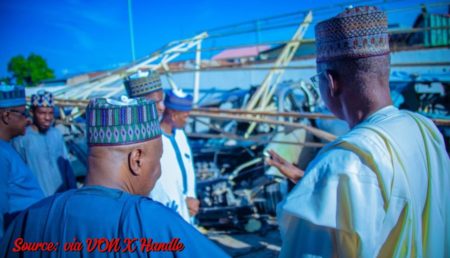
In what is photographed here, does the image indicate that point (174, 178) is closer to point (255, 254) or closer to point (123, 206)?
point (123, 206)

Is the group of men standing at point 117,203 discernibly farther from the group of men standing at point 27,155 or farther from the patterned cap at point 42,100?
the patterned cap at point 42,100

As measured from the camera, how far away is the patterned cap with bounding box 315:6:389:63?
45.6 inches

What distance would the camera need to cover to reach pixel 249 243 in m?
4.50

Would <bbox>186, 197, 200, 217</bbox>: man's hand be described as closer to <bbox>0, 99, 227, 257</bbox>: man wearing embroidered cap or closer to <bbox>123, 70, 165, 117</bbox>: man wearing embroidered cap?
<bbox>123, 70, 165, 117</bbox>: man wearing embroidered cap

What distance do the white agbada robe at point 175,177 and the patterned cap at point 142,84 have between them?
1.57 feet

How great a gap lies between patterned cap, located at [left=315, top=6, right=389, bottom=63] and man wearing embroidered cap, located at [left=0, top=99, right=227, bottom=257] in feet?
2.71

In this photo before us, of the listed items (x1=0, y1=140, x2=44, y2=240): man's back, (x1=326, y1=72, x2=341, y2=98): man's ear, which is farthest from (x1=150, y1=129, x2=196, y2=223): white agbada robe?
A: (x1=326, y1=72, x2=341, y2=98): man's ear

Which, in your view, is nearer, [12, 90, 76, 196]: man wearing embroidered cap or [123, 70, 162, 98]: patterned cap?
[123, 70, 162, 98]: patterned cap

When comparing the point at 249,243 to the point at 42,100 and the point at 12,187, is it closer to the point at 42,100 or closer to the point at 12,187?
the point at 12,187

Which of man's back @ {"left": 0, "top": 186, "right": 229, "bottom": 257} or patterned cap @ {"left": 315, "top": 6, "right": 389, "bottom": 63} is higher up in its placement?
patterned cap @ {"left": 315, "top": 6, "right": 389, "bottom": 63}

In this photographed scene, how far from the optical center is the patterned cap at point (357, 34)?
1159mm

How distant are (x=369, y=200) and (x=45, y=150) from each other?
A: 3925 mm

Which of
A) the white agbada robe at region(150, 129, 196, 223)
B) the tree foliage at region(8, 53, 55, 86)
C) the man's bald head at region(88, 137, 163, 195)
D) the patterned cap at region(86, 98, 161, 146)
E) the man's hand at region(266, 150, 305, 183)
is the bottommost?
the white agbada robe at region(150, 129, 196, 223)

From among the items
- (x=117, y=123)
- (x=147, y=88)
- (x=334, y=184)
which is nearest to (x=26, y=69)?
(x=147, y=88)
